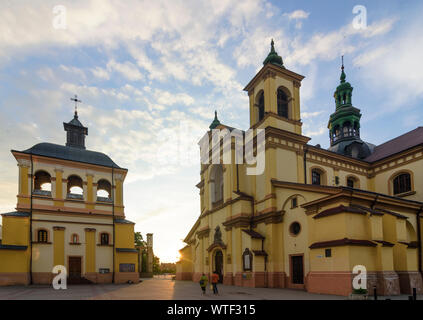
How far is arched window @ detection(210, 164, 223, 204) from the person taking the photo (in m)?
33.3

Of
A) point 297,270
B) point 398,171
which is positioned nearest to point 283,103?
point 398,171

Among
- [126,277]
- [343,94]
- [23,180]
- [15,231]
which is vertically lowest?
[126,277]

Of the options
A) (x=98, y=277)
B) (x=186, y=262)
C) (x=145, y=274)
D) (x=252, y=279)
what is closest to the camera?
(x=252, y=279)

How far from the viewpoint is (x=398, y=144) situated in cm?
3325

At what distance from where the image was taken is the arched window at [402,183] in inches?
1167

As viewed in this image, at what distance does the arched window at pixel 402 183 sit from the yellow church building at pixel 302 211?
0.09 meters

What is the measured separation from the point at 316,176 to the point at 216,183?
980 cm

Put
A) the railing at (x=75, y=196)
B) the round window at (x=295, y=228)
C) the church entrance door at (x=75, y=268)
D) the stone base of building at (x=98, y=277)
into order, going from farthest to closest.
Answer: the railing at (x=75, y=196) < the stone base of building at (x=98, y=277) < the church entrance door at (x=75, y=268) < the round window at (x=295, y=228)

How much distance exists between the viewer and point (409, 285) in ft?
60.3

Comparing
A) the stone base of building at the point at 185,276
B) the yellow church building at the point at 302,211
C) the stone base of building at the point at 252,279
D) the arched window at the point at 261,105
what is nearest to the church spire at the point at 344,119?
the yellow church building at the point at 302,211

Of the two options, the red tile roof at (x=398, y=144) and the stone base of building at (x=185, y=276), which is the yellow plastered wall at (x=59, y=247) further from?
the red tile roof at (x=398, y=144)

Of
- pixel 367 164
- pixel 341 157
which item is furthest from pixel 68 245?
pixel 367 164

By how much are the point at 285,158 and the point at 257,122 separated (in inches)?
178

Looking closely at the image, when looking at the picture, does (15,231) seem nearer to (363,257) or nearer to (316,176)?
(316,176)
